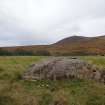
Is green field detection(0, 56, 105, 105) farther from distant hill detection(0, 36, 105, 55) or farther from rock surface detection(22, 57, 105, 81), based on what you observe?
distant hill detection(0, 36, 105, 55)

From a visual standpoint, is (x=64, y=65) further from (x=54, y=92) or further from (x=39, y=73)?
(x=54, y=92)

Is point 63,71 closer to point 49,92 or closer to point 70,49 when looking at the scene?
point 49,92

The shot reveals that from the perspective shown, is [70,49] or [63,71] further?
[70,49]

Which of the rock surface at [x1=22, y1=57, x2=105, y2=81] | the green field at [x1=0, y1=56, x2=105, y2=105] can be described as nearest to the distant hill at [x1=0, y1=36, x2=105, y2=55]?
the rock surface at [x1=22, y1=57, x2=105, y2=81]

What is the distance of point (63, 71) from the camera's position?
47.6ft

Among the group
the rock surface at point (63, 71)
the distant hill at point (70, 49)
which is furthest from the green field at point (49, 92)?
the distant hill at point (70, 49)

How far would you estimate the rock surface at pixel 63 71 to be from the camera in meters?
14.4

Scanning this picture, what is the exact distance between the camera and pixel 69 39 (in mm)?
104250

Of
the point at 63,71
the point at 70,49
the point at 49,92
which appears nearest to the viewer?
the point at 49,92

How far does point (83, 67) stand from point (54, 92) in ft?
11.6

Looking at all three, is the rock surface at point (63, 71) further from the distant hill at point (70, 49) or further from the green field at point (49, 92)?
the distant hill at point (70, 49)

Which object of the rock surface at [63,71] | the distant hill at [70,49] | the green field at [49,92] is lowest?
the green field at [49,92]

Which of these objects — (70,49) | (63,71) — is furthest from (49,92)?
(70,49)

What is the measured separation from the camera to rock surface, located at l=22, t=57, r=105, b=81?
14398mm
